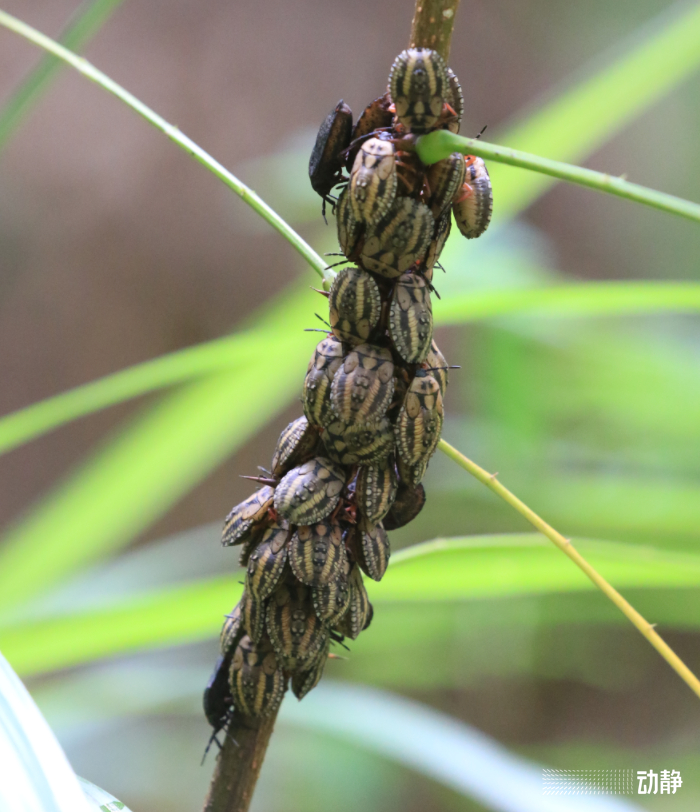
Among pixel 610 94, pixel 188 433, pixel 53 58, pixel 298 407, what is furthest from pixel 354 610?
pixel 298 407

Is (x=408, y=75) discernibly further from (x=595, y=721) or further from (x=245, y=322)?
(x=595, y=721)

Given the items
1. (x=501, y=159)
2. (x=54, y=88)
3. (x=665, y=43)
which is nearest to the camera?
Result: (x=501, y=159)

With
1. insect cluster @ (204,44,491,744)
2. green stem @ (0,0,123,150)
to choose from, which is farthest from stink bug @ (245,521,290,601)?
green stem @ (0,0,123,150)

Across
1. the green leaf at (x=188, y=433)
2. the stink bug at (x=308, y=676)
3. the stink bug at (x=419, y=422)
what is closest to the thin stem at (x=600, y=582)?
the stink bug at (x=419, y=422)

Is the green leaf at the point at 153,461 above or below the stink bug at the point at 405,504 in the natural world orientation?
above

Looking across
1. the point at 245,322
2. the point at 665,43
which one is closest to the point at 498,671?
the point at 245,322

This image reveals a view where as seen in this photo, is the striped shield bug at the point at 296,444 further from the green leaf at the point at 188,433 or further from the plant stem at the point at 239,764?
the green leaf at the point at 188,433
